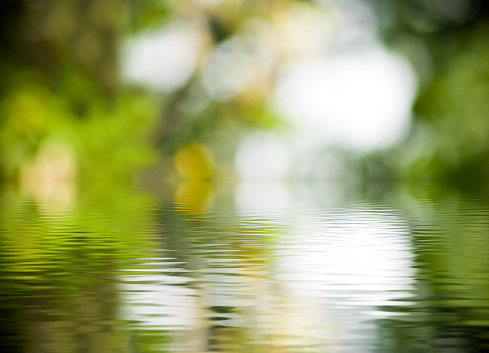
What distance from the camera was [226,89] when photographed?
11.5 metres

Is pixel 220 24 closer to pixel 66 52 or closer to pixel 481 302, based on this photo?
pixel 66 52

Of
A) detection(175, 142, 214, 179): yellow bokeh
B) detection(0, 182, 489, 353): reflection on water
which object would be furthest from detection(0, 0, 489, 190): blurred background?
detection(0, 182, 489, 353): reflection on water

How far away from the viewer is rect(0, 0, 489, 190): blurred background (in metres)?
9.75

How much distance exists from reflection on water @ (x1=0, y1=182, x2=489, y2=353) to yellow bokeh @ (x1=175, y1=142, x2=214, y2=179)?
6.98 m

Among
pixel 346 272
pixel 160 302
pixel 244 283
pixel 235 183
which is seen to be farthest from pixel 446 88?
pixel 160 302

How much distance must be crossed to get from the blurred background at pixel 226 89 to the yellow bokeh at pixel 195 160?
0.01 meters

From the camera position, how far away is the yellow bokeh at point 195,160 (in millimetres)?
11680

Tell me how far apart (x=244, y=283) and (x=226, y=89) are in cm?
→ 913

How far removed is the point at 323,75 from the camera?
39.5 ft

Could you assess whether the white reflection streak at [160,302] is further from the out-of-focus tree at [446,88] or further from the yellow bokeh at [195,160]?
the yellow bokeh at [195,160]

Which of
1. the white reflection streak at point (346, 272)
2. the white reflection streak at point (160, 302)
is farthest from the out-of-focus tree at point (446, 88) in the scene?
the white reflection streak at point (160, 302)

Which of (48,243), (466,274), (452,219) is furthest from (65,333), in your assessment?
(452,219)

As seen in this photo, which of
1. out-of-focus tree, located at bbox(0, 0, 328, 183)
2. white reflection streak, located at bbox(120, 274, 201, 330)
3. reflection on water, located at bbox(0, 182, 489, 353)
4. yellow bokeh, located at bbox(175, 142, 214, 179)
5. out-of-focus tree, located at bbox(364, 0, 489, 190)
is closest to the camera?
reflection on water, located at bbox(0, 182, 489, 353)

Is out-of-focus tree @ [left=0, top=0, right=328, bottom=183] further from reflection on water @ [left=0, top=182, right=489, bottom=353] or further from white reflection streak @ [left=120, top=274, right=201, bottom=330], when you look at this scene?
white reflection streak @ [left=120, top=274, right=201, bottom=330]
